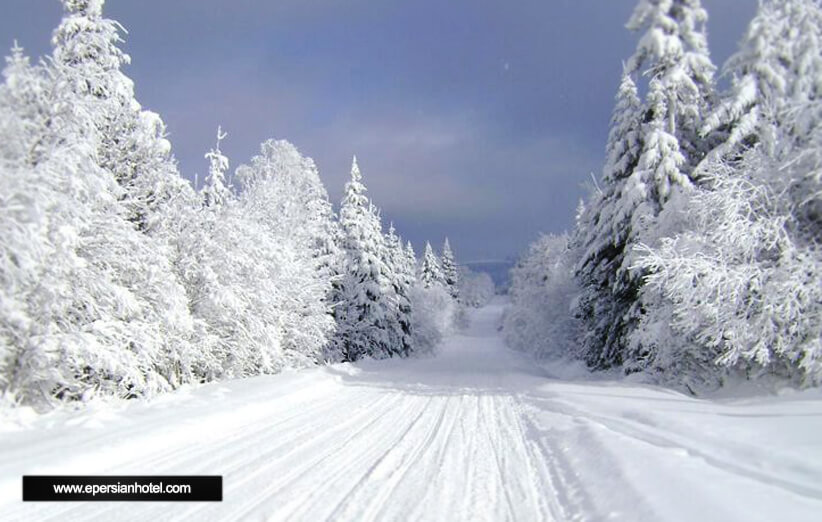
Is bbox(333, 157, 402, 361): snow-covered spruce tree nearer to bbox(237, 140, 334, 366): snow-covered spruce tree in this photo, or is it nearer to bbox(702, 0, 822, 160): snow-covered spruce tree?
bbox(237, 140, 334, 366): snow-covered spruce tree

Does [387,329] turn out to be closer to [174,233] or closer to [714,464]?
[174,233]

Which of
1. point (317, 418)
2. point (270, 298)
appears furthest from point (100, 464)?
point (270, 298)

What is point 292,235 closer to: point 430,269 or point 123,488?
point 123,488

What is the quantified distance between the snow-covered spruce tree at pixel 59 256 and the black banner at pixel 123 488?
13.8 feet

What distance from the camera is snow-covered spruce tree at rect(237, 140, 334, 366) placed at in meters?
19.9

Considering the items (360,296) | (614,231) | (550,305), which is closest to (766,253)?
(614,231)

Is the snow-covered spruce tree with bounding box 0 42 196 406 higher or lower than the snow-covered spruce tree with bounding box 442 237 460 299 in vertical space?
lower

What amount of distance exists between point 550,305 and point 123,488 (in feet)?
107

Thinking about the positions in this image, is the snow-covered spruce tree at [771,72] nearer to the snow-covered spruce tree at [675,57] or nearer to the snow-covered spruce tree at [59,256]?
the snow-covered spruce tree at [675,57]

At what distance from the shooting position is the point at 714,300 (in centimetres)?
1150

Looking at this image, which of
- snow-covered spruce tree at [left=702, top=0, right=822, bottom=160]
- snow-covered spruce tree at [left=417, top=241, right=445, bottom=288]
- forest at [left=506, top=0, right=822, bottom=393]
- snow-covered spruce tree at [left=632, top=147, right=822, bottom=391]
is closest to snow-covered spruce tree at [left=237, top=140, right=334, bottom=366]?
forest at [left=506, top=0, right=822, bottom=393]

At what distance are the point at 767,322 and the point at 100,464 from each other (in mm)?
12867

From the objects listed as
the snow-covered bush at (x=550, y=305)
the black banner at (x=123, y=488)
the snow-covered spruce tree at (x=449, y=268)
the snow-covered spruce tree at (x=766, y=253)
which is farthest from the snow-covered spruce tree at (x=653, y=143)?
the snow-covered spruce tree at (x=449, y=268)

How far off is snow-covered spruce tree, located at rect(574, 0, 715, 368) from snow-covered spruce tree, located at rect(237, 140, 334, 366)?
12742mm
